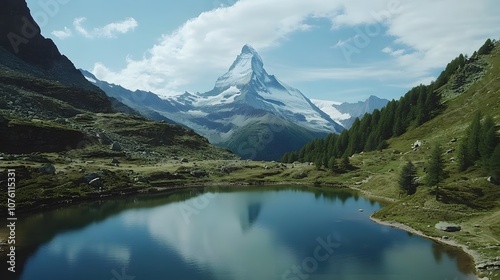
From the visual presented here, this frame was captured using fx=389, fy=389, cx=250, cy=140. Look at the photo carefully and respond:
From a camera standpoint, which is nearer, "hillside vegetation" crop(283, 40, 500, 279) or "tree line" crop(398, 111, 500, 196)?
"hillside vegetation" crop(283, 40, 500, 279)

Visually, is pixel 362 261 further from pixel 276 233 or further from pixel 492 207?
pixel 492 207

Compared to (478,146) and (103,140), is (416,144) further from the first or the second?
(103,140)

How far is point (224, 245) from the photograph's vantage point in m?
71.3

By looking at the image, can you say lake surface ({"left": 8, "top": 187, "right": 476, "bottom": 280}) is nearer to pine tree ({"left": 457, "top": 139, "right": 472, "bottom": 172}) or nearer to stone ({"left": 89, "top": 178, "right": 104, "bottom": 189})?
stone ({"left": 89, "top": 178, "right": 104, "bottom": 189})

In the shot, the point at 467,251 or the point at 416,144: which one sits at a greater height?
the point at 416,144

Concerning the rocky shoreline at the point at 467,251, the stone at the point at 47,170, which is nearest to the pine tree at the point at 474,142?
the rocky shoreline at the point at 467,251

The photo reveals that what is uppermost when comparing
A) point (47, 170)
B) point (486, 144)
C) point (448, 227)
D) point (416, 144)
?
point (416, 144)

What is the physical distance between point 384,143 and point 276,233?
426ft

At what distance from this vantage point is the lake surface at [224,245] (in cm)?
5650

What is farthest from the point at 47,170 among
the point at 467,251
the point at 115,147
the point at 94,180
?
the point at 467,251

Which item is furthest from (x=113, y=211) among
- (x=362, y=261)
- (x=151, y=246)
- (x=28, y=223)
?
(x=362, y=261)

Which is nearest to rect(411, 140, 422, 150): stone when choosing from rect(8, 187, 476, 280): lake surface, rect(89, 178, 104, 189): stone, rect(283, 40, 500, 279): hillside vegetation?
rect(283, 40, 500, 279): hillside vegetation

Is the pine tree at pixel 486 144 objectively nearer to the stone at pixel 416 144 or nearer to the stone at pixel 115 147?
the stone at pixel 416 144

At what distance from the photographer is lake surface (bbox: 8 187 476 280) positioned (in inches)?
2224
